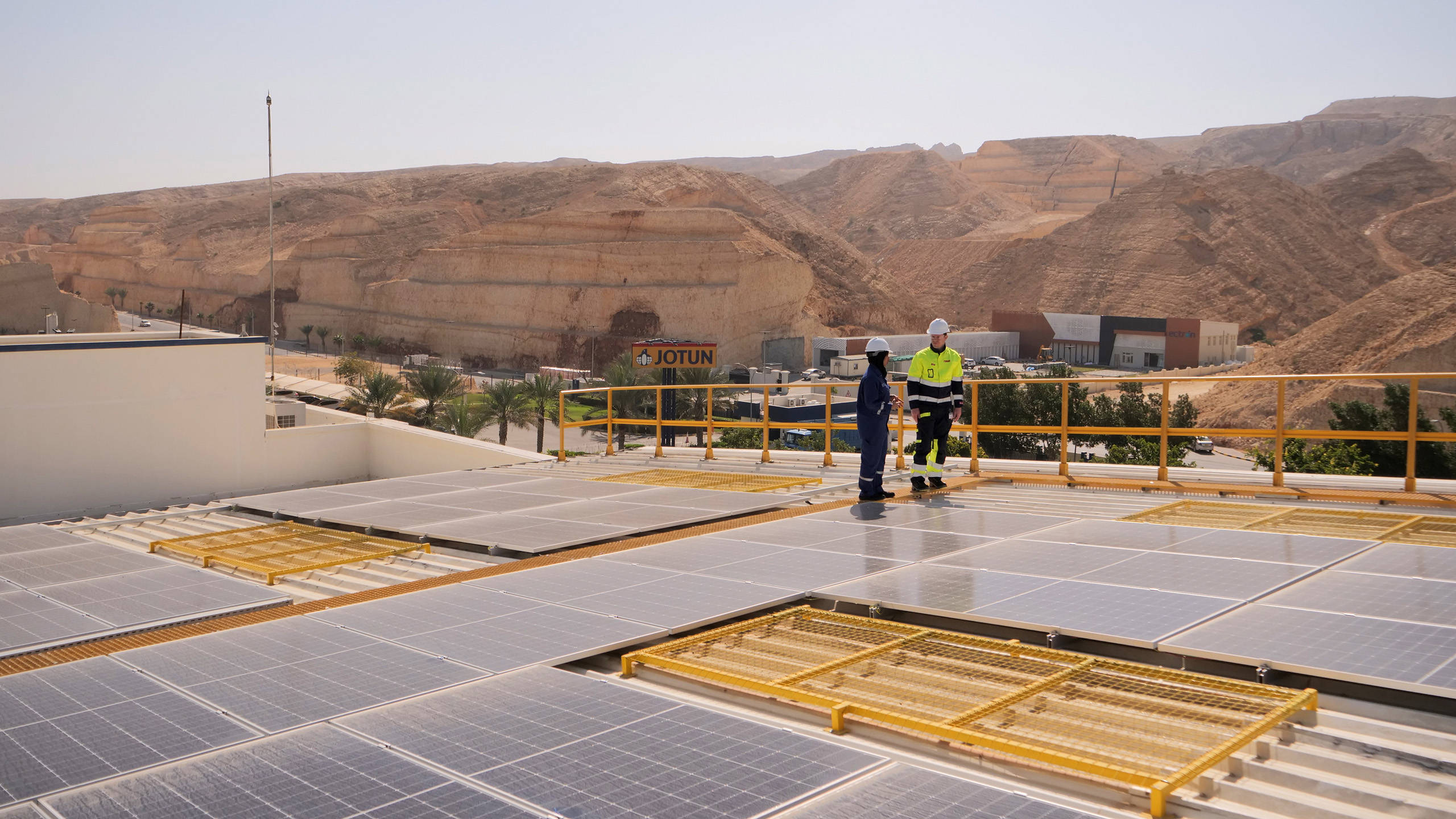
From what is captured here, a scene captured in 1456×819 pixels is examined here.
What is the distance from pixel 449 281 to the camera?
3693 inches

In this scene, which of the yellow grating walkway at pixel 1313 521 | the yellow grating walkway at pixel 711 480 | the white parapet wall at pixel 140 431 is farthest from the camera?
the white parapet wall at pixel 140 431

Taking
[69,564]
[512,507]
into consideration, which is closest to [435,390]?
[512,507]

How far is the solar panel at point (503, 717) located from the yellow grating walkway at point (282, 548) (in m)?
3.33

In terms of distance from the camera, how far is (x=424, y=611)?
632 cm

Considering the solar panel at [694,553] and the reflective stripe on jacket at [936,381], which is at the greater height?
the reflective stripe on jacket at [936,381]

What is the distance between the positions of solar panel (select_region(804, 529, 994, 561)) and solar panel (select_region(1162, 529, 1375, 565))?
1.46 m

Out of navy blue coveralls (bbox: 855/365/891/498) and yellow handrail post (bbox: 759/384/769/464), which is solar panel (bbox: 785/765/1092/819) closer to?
navy blue coveralls (bbox: 855/365/891/498)

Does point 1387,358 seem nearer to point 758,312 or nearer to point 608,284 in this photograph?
point 758,312

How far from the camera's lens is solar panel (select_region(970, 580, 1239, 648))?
544 cm

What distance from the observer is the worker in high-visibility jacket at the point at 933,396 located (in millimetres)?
10664

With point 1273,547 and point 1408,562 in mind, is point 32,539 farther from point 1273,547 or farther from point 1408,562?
point 1408,562

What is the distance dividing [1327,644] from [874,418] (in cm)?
544

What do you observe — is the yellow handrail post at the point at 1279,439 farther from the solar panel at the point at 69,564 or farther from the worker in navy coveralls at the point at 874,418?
the solar panel at the point at 69,564

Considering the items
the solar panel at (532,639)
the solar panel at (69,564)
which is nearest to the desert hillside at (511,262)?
the solar panel at (69,564)
